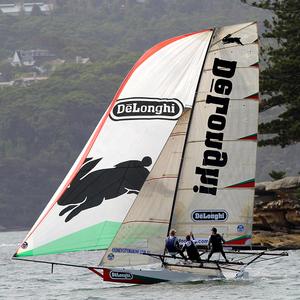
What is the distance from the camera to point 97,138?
27672 millimetres

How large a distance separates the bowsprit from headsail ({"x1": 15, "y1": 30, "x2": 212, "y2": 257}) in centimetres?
50

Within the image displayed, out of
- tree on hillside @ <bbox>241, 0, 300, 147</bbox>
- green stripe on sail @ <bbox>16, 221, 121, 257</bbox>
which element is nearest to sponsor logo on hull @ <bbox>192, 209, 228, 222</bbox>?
green stripe on sail @ <bbox>16, 221, 121, 257</bbox>

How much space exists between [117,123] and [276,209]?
2388 cm

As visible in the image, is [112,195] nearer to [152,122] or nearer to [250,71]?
[152,122]

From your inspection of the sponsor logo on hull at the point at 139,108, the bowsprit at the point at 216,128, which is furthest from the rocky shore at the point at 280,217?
the sponsor logo on hull at the point at 139,108

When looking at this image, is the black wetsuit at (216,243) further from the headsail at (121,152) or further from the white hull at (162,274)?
the headsail at (121,152)

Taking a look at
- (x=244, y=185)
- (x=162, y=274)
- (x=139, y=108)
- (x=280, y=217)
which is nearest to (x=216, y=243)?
(x=162, y=274)

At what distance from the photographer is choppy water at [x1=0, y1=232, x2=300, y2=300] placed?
A: 2772 centimetres

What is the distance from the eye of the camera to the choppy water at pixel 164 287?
27.7m

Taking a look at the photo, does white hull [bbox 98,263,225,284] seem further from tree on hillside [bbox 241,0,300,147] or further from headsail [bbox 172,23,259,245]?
tree on hillside [bbox 241,0,300,147]

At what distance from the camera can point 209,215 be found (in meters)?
28.7

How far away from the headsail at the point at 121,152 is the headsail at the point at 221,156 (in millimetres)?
512

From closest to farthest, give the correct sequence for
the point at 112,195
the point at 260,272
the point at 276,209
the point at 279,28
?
the point at 112,195
the point at 260,272
the point at 276,209
the point at 279,28

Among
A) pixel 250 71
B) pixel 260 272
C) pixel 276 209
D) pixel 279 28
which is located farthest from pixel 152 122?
pixel 279 28
